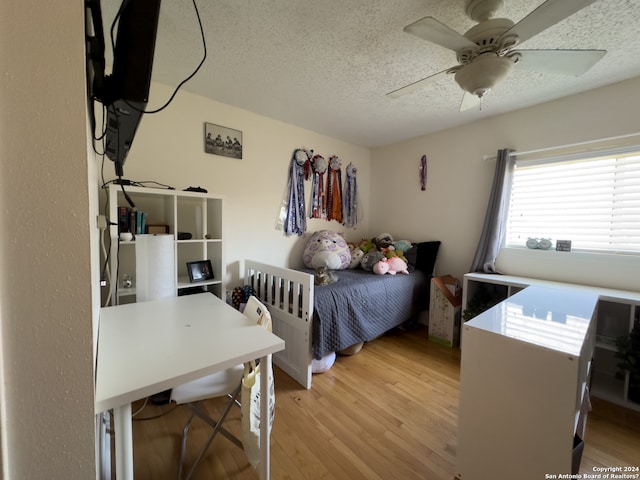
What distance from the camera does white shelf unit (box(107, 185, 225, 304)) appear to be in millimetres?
1776

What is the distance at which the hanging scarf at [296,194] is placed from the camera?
9.18ft

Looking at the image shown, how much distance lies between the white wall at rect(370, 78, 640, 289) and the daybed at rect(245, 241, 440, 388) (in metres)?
0.74

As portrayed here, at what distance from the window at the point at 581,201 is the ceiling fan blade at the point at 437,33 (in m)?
1.72

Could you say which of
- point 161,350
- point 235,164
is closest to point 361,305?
point 161,350

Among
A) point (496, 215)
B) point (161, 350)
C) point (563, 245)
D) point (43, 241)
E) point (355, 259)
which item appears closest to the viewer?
point (43, 241)

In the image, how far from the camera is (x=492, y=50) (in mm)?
1237

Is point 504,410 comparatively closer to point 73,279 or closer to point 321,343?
point 321,343

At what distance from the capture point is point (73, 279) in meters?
0.51

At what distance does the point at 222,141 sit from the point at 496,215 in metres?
2.64

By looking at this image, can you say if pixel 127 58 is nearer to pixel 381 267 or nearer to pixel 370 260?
pixel 381 267

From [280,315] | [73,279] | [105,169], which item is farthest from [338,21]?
[280,315]

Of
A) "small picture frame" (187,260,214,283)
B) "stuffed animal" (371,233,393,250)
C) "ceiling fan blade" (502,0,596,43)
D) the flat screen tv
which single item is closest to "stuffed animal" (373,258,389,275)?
"stuffed animal" (371,233,393,250)

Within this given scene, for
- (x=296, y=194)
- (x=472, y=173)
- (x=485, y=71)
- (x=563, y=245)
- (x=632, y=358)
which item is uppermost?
(x=485, y=71)

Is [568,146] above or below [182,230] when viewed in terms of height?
above
